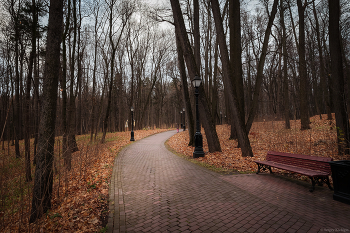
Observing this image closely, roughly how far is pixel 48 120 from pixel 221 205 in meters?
4.26

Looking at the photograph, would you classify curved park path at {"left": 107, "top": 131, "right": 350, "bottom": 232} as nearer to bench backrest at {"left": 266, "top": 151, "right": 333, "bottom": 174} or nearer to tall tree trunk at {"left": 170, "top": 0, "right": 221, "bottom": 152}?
bench backrest at {"left": 266, "top": 151, "right": 333, "bottom": 174}

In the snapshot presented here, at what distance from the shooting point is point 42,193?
4.10m

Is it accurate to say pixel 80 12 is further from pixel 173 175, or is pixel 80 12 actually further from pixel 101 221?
pixel 101 221

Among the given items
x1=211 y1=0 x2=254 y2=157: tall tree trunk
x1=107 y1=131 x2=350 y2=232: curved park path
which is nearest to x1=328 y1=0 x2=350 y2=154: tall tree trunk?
x1=211 y1=0 x2=254 y2=157: tall tree trunk

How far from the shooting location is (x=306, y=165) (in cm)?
523

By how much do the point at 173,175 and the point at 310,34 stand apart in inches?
1039

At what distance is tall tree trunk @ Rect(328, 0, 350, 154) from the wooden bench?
268cm

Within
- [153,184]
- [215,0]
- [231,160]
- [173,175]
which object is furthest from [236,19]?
[153,184]

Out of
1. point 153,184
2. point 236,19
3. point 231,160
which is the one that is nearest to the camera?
point 153,184

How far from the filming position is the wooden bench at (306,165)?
15.3 ft

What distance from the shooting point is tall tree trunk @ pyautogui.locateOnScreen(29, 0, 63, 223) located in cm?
399

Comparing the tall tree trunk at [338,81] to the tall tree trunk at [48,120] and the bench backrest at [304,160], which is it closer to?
the bench backrest at [304,160]

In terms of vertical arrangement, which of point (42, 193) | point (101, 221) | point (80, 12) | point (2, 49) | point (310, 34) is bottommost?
point (101, 221)

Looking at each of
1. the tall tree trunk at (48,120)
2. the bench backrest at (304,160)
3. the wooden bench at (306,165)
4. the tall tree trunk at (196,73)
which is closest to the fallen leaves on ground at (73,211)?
the tall tree trunk at (48,120)
